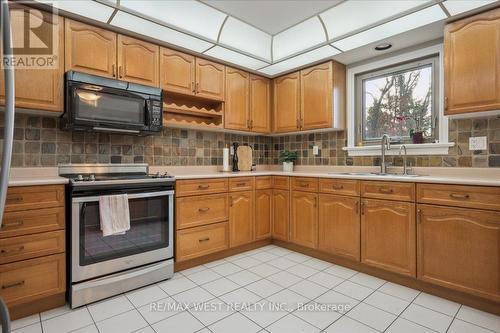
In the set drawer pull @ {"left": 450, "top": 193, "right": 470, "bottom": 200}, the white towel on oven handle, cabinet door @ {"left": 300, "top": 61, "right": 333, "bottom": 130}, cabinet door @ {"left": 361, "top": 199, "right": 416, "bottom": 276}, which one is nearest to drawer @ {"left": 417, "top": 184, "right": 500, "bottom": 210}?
drawer pull @ {"left": 450, "top": 193, "right": 470, "bottom": 200}

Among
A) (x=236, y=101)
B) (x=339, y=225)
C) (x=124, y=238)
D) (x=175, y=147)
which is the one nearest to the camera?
(x=124, y=238)

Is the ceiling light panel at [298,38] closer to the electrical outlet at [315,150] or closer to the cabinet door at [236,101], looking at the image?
the cabinet door at [236,101]

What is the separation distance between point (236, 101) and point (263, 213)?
4.56ft

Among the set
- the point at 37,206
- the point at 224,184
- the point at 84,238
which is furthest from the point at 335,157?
the point at 37,206

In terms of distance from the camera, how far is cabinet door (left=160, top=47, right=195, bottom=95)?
8.85 ft

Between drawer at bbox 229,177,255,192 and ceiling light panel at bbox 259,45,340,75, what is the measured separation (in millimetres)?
1424

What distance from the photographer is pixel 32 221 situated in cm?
181

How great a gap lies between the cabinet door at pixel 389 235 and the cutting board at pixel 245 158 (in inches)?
65.8

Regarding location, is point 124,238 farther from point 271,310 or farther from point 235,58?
point 235,58

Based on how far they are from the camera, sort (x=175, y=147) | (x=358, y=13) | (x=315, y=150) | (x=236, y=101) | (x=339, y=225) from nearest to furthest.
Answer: (x=358, y=13) < (x=339, y=225) < (x=175, y=147) < (x=236, y=101) < (x=315, y=150)

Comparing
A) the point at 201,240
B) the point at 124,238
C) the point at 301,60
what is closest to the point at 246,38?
the point at 301,60

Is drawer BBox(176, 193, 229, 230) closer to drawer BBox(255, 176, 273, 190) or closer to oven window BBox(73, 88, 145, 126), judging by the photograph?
drawer BBox(255, 176, 273, 190)

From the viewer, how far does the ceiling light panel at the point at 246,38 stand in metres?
2.76

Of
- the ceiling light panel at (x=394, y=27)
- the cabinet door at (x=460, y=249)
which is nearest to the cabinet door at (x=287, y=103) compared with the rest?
the ceiling light panel at (x=394, y=27)
